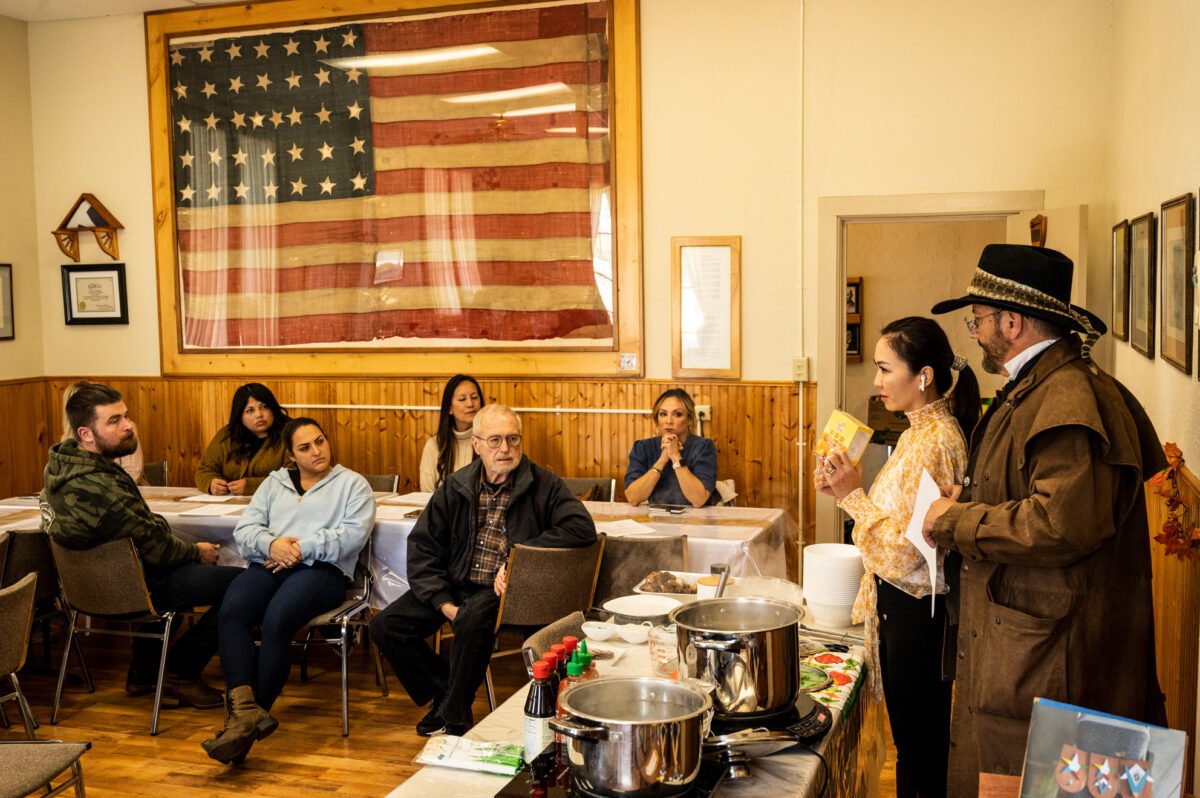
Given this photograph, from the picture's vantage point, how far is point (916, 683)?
9.18ft

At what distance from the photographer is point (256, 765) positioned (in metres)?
4.24

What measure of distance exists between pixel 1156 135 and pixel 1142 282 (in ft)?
1.79

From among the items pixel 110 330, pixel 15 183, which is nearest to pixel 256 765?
pixel 110 330

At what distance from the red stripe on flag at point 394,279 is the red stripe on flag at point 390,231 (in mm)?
163

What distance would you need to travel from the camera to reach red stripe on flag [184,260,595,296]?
6.51 metres

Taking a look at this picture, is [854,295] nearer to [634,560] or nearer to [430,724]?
[634,560]

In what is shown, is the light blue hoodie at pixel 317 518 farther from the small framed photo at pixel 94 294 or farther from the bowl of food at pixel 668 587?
the small framed photo at pixel 94 294

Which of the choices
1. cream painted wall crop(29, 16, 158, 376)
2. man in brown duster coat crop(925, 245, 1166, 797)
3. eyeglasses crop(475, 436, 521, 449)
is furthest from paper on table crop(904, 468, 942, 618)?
cream painted wall crop(29, 16, 158, 376)

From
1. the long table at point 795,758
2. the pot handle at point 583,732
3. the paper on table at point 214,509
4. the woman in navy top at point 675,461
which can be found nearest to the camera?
the pot handle at point 583,732


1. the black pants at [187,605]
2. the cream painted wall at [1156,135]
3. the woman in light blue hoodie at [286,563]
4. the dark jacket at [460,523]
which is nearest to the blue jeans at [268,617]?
the woman in light blue hoodie at [286,563]

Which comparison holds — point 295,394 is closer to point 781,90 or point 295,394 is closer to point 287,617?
point 287,617

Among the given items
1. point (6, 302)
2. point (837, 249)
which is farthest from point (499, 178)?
point (6, 302)

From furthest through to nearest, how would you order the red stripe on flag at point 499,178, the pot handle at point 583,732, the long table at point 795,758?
the red stripe on flag at point 499,178 → the long table at point 795,758 → the pot handle at point 583,732

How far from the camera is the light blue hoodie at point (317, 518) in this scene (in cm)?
478
